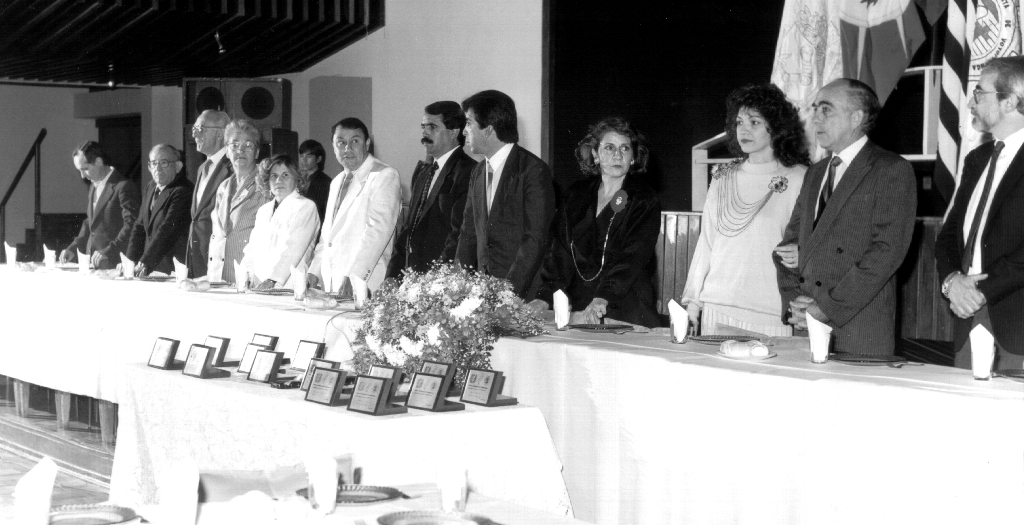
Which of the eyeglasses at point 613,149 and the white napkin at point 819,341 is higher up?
the eyeglasses at point 613,149

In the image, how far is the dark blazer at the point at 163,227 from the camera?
6293 mm

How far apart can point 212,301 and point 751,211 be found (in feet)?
7.01

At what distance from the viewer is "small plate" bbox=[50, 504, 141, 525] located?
1.85 m

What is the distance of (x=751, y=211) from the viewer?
354 cm

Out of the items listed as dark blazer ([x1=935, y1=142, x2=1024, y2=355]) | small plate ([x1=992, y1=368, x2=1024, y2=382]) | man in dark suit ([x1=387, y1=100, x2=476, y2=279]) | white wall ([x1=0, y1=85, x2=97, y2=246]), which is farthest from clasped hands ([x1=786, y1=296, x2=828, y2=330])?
white wall ([x1=0, y1=85, x2=97, y2=246])

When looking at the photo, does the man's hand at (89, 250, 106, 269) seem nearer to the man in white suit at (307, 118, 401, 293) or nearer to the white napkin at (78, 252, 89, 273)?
the white napkin at (78, 252, 89, 273)

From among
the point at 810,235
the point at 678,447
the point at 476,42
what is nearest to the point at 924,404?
the point at 678,447

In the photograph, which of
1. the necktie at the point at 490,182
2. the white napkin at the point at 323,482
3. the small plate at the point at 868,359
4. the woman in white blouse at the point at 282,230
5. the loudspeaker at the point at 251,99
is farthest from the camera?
the loudspeaker at the point at 251,99

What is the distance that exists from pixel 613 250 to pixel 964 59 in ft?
5.15

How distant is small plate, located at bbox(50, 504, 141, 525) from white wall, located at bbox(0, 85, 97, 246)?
505 inches

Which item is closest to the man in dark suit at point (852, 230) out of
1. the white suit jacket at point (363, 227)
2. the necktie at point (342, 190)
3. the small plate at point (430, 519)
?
the small plate at point (430, 519)

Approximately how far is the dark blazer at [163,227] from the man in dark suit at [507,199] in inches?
102

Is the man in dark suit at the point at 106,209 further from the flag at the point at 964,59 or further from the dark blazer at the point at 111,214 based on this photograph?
the flag at the point at 964,59

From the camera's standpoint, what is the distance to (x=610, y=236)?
3.87 meters
